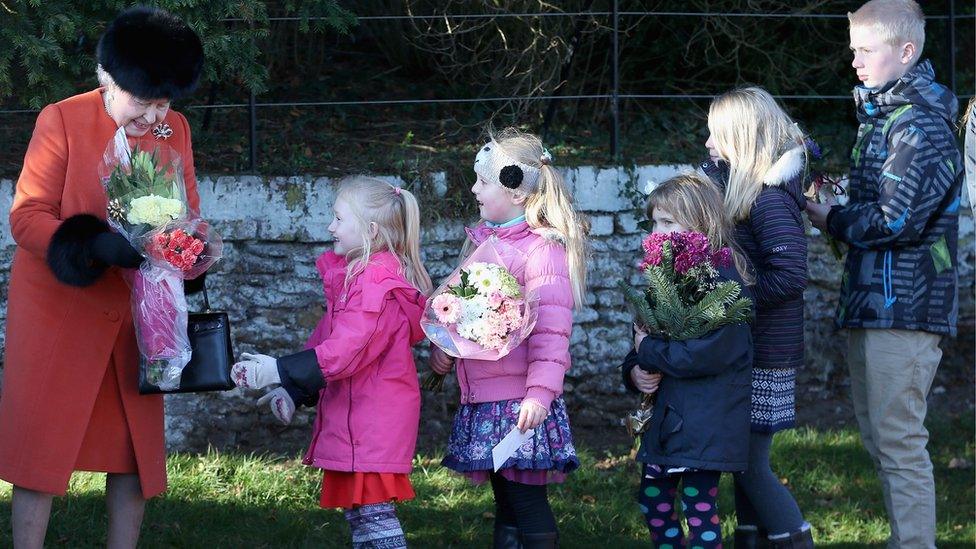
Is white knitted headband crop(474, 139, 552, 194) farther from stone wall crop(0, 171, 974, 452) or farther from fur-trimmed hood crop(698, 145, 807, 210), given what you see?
stone wall crop(0, 171, 974, 452)

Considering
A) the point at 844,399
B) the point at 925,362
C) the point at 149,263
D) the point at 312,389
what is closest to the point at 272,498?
the point at 312,389

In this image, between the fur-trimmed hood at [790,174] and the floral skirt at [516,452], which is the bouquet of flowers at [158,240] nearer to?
the floral skirt at [516,452]

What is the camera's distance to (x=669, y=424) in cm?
364

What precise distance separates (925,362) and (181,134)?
105 inches

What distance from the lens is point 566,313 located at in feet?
12.1

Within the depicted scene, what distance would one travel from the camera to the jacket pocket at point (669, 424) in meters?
3.63

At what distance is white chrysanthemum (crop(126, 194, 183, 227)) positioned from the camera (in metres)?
3.30

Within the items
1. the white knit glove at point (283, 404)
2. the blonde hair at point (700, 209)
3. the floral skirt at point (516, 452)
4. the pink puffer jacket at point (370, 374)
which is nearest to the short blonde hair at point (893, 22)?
the blonde hair at point (700, 209)

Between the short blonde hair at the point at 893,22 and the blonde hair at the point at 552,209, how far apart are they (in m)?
1.22

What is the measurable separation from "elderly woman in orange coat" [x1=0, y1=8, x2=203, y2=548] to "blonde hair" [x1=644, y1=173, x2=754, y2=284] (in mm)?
1548

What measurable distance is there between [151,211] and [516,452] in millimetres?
1344

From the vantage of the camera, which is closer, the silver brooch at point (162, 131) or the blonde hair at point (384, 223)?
the silver brooch at point (162, 131)

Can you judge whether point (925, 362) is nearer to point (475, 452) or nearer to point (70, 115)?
point (475, 452)

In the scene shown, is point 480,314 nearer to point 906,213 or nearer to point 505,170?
point 505,170
